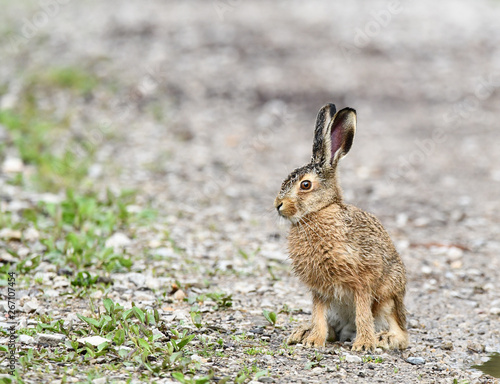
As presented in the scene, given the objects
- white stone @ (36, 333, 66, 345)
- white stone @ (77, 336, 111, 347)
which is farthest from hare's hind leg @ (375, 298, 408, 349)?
white stone @ (36, 333, 66, 345)

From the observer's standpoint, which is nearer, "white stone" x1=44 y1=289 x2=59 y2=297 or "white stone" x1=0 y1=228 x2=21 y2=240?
"white stone" x1=44 y1=289 x2=59 y2=297

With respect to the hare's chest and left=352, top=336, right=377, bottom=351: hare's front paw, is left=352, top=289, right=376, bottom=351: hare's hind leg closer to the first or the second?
left=352, top=336, right=377, bottom=351: hare's front paw

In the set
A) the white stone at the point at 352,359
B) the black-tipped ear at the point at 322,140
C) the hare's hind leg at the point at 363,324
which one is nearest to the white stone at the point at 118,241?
the black-tipped ear at the point at 322,140

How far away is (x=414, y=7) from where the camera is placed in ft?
75.0

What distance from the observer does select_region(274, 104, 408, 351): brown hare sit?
561 cm

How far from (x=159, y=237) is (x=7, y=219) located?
1.80 m

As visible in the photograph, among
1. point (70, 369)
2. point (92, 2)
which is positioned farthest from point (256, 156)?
point (92, 2)

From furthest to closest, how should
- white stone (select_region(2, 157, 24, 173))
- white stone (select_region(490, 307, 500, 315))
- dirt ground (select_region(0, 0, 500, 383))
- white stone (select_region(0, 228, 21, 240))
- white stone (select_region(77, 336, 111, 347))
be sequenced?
white stone (select_region(2, 157, 24, 173))
white stone (select_region(0, 228, 21, 240))
white stone (select_region(490, 307, 500, 315))
dirt ground (select_region(0, 0, 500, 383))
white stone (select_region(77, 336, 111, 347))

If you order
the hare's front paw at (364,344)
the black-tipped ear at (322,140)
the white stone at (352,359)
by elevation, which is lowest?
the white stone at (352,359)

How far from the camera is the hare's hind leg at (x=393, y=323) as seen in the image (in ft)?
18.9

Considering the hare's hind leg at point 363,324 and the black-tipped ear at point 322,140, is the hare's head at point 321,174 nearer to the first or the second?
the black-tipped ear at point 322,140

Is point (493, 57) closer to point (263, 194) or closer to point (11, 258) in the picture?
point (263, 194)

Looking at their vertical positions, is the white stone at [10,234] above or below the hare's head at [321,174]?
below

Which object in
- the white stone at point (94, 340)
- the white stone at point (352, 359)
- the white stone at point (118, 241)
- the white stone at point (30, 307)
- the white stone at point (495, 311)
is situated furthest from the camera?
the white stone at point (118, 241)
